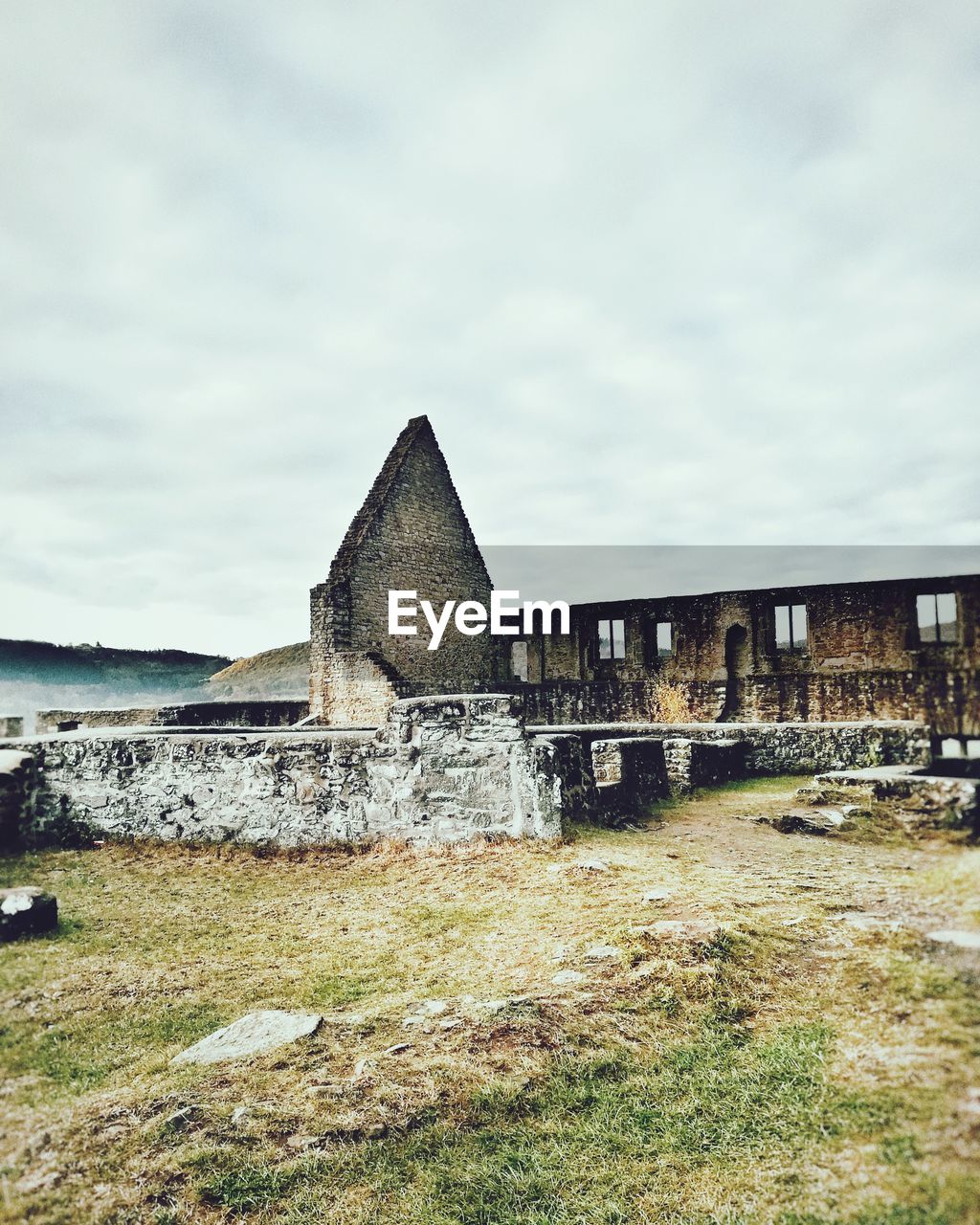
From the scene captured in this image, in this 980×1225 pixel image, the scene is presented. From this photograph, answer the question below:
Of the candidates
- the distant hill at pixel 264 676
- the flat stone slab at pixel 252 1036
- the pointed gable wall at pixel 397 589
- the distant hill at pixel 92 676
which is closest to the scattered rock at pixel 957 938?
the flat stone slab at pixel 252 1036

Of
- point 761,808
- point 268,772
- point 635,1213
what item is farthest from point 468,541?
point 635,1213

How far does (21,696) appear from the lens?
4637 mm

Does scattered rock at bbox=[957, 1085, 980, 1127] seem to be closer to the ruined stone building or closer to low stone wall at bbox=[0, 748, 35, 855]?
the ruined stone building

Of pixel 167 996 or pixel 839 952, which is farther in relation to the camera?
pixel 167 996

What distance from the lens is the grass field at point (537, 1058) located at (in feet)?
→ 4.95

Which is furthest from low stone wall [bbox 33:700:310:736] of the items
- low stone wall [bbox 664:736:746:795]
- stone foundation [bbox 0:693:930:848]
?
low stone wall [bbox 664:736:746:795]

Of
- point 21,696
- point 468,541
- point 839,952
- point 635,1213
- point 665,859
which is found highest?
point 468,541

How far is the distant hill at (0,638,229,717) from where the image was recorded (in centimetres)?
398

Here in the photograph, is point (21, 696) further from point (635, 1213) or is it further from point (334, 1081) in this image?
point (635, 1213)

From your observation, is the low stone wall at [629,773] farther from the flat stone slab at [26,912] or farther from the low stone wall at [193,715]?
the low stone wall at [193,715]

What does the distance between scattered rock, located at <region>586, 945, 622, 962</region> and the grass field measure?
0.02 m

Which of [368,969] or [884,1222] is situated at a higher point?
[884,1222]

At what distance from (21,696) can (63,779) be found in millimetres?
1038

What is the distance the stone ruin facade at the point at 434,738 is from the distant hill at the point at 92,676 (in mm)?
372
